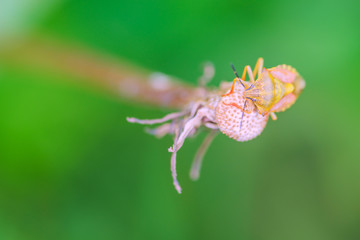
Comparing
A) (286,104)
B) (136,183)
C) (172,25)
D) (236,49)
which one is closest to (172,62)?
(172,25)

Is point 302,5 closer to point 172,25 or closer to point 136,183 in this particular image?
point 172,25

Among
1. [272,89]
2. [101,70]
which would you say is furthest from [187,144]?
[272,89]

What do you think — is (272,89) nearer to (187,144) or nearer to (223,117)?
(223,117)

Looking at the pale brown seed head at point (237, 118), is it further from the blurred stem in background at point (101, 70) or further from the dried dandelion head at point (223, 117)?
the blurred stem in background at point (101, 70)

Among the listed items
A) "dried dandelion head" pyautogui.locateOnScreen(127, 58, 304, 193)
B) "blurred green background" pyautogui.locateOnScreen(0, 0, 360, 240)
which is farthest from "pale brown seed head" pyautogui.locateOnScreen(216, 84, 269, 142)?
"blurred green background" pyautogui.locateOnScreen(0, 0, 360, 240)

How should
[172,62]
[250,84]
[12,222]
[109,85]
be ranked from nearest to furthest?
1. [250,84]
2. [109,85]
3. [12,222]
4. [172,62]

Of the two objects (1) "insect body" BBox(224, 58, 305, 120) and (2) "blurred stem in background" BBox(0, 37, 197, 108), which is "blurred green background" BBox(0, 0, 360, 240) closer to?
(2) "blurred stem in background" BBox(0, 37, 197, 108)
